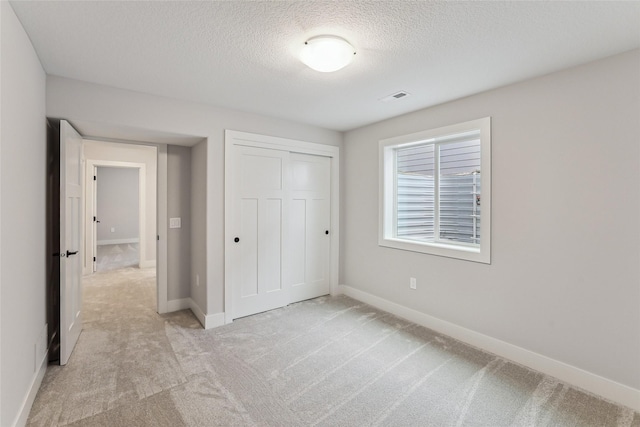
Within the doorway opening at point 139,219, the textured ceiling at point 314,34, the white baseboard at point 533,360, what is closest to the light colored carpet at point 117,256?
the doorway opening at point 139,219

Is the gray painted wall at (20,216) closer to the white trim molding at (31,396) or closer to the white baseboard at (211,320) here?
the white trim molding at (31,396)

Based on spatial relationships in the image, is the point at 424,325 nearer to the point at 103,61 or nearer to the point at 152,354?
the point at 152,354

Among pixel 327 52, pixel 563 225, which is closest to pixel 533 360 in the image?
pixel 563 225

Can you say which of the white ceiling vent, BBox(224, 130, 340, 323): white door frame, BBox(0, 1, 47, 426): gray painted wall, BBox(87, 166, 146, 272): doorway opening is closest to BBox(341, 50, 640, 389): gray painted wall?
the white ceiling vent

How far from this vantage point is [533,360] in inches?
95.3

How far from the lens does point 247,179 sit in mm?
3467

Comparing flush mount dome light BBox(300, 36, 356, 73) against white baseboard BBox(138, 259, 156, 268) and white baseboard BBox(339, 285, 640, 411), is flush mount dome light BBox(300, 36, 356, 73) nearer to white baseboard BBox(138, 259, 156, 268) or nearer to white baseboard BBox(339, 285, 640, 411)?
white baseboard BBox(339, 285, 640, 411)

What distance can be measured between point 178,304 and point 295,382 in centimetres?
221

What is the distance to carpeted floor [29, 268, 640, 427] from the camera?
1.87 m

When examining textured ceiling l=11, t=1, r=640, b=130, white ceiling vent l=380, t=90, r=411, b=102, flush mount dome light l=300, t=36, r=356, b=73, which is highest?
white ceiling vent l=380, t=90, r=411, b=102

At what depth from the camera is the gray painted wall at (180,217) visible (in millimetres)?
3682

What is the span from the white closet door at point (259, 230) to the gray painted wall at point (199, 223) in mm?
308

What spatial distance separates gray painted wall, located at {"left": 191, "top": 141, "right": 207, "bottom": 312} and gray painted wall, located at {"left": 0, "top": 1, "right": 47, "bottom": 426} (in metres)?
1.30

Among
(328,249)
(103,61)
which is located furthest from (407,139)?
(103,61)
